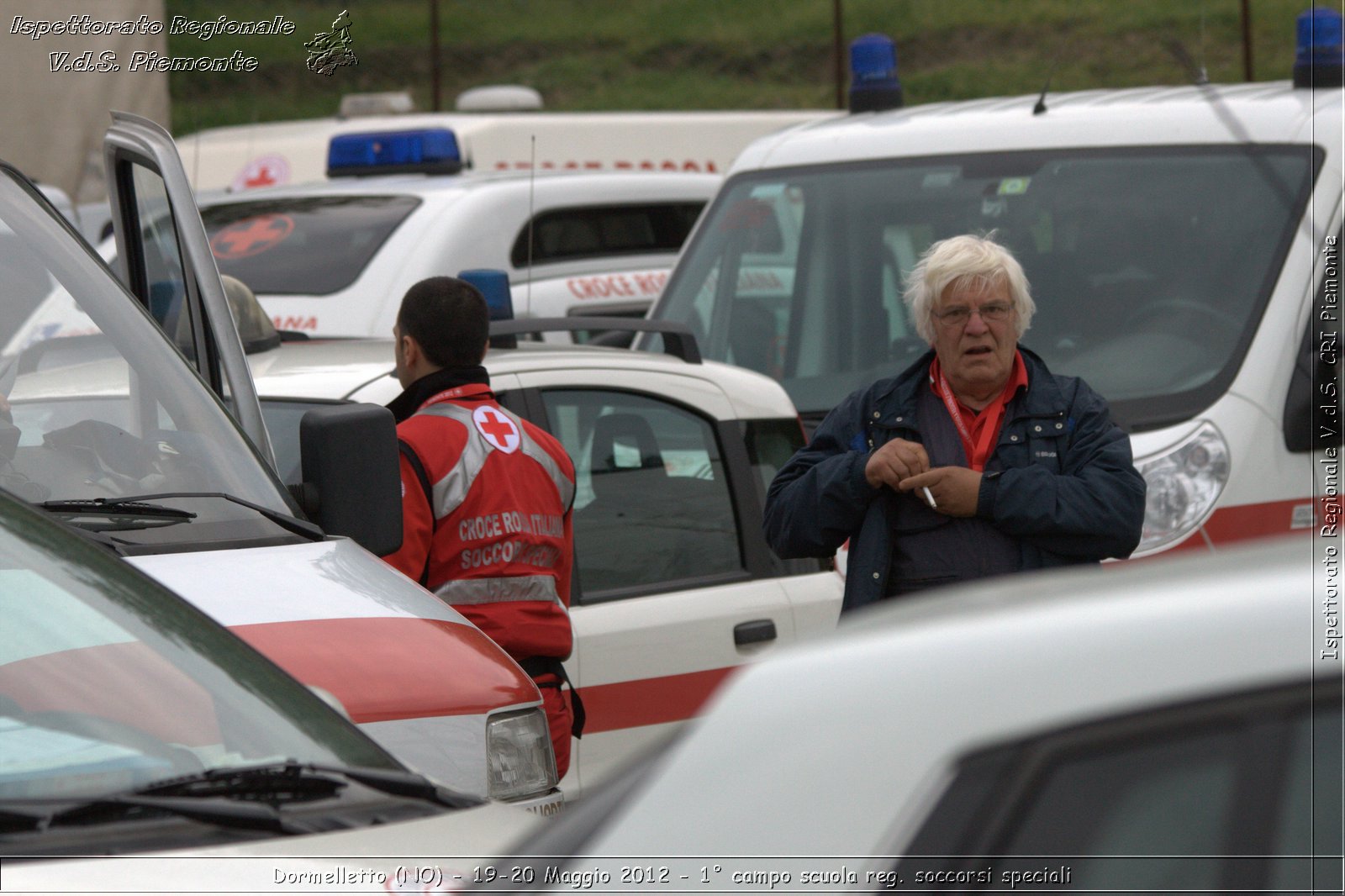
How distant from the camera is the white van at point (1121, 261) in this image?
5.31 m

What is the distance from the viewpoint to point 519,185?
328 inches

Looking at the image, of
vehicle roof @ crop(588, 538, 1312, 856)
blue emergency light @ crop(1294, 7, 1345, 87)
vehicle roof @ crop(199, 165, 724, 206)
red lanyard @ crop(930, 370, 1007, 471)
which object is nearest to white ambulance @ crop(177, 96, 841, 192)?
vehicle roof @ crop(199, 165, 724, 206)

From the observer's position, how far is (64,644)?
2.36 metres

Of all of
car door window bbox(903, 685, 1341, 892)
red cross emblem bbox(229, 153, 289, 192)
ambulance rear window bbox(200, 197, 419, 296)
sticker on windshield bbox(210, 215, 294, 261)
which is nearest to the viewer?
car door window bbox(903, 685, 1341, 892)

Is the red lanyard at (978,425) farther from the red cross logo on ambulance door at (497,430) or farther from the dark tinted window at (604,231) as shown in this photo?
the dark tinted window at (604,231)

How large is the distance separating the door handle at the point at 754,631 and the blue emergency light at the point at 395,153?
181 inches

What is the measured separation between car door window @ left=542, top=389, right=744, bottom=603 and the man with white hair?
1.12 m

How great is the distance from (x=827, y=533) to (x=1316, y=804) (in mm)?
2295

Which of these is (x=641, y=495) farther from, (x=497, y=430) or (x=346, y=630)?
(x=346, y=630)

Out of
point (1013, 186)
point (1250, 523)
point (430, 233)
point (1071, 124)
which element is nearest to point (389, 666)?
point (1250, 523)

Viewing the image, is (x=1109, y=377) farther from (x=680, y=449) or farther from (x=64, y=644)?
(x=64, y=644)

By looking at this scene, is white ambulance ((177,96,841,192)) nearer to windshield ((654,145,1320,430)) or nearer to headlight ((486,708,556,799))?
windshield ((654,145,1320,430))

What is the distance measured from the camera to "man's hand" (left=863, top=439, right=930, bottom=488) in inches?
132

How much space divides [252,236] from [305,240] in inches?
12.4
